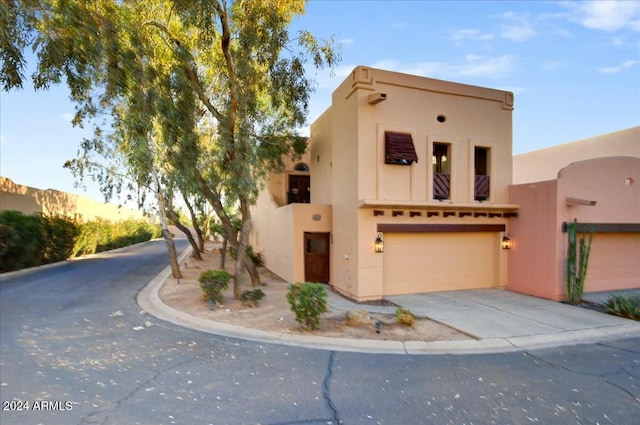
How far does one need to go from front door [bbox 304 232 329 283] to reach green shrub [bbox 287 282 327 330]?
18.2ft

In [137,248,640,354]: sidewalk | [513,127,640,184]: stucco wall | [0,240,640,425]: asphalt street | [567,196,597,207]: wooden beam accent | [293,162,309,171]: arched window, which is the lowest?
[137,248,640,354]: sidewalk

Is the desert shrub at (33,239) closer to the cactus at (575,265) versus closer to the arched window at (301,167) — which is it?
the arched window at (301,167)

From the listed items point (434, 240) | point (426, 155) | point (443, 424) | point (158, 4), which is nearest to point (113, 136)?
point (158, 4)

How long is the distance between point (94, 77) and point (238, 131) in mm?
3310

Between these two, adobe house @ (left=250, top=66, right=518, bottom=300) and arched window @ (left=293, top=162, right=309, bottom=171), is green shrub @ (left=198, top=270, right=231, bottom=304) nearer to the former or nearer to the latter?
adobe house @ (left=250, top=66, right=518, bottom=300)

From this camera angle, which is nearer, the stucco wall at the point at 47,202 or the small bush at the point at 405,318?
the small bush at the point at 405,318

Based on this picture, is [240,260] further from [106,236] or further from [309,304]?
[106,236]

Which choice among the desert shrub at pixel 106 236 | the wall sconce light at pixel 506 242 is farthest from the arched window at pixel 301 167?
the desert shrub at pixel 106 236

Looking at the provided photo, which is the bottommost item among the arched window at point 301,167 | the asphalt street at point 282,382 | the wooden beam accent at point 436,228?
the asphalt street at point 282,382

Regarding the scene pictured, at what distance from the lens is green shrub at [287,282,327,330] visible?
6707 mm

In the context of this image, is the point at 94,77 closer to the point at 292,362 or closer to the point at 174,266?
the point at 292,362

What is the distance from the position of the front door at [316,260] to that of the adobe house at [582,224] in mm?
6324

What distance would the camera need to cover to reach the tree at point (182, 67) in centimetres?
642

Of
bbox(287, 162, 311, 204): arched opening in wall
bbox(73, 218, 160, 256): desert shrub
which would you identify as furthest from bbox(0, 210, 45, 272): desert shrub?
bbox(287, 162, 311, 204): arched opening in wall
